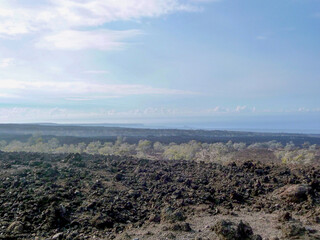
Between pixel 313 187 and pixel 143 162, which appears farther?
pixel 143 162

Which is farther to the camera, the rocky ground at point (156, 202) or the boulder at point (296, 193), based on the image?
the boulder at point (296, 193)

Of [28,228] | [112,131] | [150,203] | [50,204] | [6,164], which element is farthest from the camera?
[112,131]

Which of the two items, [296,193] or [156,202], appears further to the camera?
[296,193]

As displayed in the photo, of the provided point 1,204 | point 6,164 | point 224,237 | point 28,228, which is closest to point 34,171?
point 6,164

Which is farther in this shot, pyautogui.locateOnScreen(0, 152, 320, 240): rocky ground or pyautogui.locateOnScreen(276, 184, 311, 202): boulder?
pyautogui.locateOnScreen(276, 184, 311, 202): boulder

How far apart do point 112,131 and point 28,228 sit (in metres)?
117

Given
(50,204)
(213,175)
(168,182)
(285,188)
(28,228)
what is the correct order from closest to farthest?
(28,228), (50,204), (285,188), (168,182), (213,175)

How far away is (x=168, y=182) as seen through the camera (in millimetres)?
9219

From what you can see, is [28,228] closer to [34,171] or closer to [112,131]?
[34,171]

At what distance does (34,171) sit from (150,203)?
15.3 feet

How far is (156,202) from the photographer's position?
7.44m

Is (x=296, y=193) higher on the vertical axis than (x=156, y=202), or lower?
higher

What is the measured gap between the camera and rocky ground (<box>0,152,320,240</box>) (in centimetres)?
574

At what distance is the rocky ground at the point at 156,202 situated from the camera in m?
5.74
